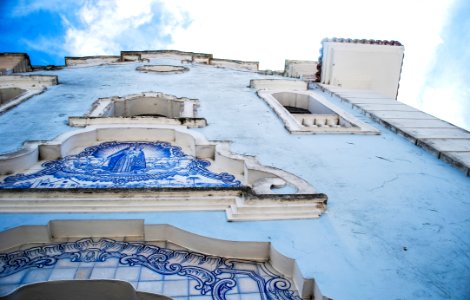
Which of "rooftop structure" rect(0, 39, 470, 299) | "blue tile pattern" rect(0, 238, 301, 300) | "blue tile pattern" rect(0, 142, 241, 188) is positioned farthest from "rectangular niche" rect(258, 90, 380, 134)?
"blue tile pattern" rect(0, 238, 301, 300)

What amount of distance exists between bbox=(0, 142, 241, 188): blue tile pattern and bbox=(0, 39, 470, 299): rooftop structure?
28 millimetres

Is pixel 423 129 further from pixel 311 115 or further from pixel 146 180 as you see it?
pixel 146 180

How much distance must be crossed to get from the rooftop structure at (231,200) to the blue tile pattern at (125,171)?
0.03 metres

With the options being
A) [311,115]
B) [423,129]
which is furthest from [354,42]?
[423,129]

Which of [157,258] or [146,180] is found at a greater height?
[146,180]

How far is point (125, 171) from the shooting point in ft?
17.2

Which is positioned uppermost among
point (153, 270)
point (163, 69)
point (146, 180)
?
point (163, 69)

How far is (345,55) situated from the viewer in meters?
11.0

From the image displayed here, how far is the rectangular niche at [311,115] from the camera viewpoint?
22.4ft

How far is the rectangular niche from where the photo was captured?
6.82 m

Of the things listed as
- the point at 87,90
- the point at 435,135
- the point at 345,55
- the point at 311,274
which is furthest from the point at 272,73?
the point at 311,274

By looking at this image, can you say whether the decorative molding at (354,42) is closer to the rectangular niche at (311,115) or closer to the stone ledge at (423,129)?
the rectangular niche at (311,115)

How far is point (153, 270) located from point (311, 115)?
202 inches

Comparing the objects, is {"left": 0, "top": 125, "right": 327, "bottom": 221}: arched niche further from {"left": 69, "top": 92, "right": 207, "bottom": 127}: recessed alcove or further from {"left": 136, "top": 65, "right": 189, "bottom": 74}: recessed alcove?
{"left": 136, "top": 65, "right": 189, "bottom": 74}: recessed alcove
